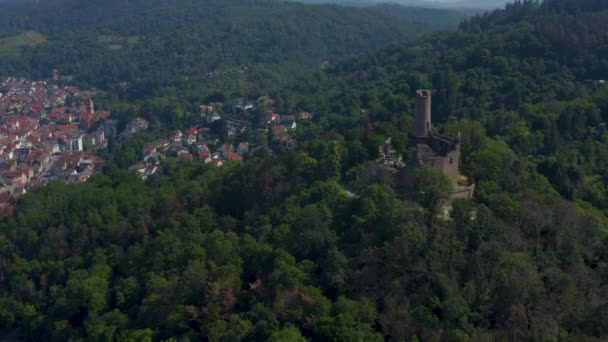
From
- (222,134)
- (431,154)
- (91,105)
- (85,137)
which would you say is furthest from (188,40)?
(431,154)

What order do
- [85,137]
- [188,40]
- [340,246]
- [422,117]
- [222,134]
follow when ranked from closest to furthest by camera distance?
[340,246] → [422,117] → [222,134] → [85,137] → [188,40]

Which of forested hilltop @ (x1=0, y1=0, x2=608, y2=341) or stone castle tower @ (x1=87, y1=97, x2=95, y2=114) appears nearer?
forested hilltop @ (x1=0, y1=0, x2=608, y2=341)

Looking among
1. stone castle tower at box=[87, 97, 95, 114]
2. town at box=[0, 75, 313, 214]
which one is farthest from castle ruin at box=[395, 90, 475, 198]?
stone castle tower at box=[87, 97, 95, 114]

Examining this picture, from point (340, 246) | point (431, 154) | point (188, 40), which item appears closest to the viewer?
point (340, 246)

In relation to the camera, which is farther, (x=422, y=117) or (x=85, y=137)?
(x=85, y=137)

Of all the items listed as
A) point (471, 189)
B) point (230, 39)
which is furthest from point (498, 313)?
point (230, 39)

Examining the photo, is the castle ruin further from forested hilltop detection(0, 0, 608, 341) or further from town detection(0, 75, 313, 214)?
town detection(0, 75, 313, 214)

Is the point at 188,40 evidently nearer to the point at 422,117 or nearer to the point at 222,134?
the point at 222,134

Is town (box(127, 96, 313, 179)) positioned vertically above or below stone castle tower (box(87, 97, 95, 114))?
above
